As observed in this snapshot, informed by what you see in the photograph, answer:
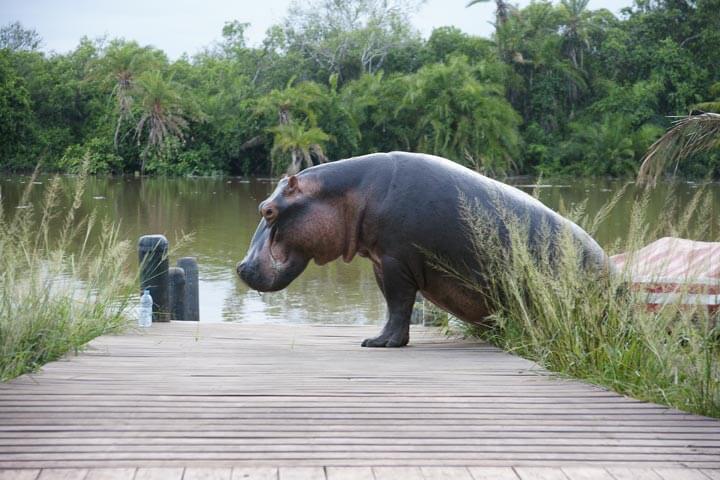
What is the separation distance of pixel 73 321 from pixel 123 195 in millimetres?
24508

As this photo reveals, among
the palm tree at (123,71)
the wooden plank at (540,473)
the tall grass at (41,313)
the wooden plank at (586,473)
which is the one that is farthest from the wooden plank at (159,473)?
the palm tree at (123,71)

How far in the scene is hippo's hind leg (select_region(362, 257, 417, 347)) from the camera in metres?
5.40

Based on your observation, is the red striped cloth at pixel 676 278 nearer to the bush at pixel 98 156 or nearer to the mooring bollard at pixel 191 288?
the mooring bollard at pixel 191 288

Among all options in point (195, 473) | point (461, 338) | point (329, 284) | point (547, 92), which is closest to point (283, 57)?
point (547, 92)

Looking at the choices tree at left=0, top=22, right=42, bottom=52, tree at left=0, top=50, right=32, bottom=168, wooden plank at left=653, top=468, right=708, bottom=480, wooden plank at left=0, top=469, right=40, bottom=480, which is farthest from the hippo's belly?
tree at left=0, top=22, right=42, bottom=52

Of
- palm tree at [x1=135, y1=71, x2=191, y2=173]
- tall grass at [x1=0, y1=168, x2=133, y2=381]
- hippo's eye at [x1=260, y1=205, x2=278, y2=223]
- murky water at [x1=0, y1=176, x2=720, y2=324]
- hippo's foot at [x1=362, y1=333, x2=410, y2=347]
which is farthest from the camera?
palm tree at [x1=135, y1=71, x2=191, y2=173]

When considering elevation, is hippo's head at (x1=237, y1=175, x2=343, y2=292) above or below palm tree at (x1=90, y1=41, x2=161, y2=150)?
below

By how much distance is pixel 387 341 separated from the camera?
5.36 meters

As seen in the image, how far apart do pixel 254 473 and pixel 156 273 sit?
443 centimetres

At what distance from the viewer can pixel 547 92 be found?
40.5 meters

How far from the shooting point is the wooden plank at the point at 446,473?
229cm

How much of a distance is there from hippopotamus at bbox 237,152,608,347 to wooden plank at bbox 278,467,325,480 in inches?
119

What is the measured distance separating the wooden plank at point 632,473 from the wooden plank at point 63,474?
4.16 ft

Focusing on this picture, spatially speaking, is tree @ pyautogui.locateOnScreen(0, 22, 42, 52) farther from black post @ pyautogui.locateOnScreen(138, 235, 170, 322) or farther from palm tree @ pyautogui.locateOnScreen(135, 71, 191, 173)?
black post @ pyautogui.locateOnScreen(138, 235, 170, 322)
